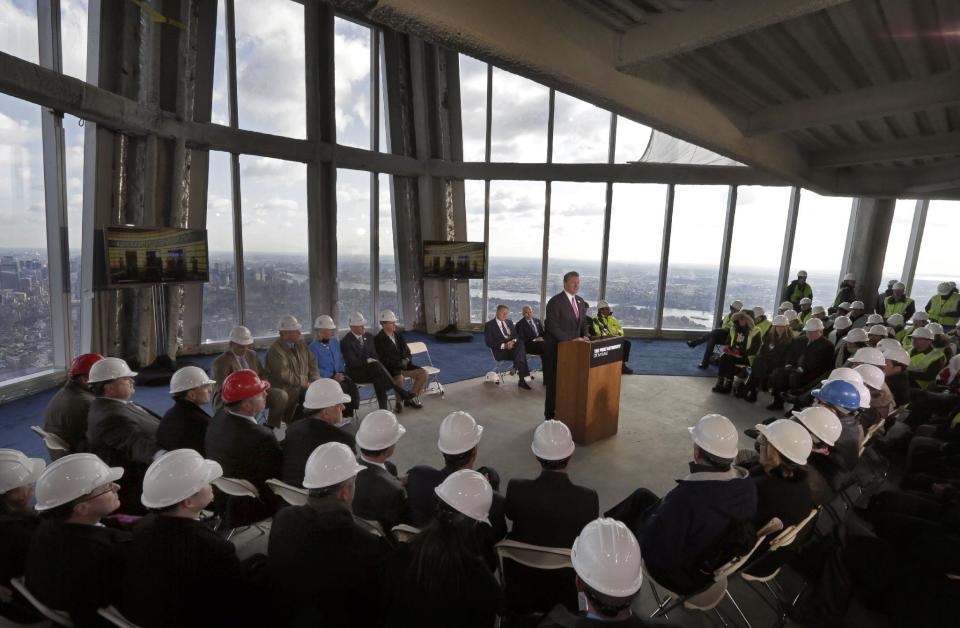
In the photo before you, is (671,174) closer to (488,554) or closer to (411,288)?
(411,288)

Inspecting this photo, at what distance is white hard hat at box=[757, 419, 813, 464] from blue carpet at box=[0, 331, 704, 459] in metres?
5.28

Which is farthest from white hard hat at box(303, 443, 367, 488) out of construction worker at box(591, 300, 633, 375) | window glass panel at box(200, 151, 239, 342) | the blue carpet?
window glass panel at box(200, 151, 239, 342)

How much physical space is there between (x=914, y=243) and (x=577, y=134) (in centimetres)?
816

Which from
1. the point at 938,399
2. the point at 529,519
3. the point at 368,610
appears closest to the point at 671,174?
the point at 938,399

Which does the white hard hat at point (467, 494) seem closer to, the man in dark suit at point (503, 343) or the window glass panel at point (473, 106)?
the man in dark suit at point (503, 343)

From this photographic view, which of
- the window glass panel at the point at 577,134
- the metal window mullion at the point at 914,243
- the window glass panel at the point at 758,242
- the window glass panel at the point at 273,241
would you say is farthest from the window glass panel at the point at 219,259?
the metal window mullion at the point at 914,243

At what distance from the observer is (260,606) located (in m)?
1.88

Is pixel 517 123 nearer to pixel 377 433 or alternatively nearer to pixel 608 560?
pixel 377 433

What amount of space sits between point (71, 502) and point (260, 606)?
928 mm

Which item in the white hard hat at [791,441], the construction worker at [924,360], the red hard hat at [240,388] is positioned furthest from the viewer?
the construction worker at [924,360]

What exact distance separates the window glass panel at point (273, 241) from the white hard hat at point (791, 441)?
29.0 feet

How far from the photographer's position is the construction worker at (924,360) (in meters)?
5.33

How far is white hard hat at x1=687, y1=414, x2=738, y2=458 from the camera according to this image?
2.45m

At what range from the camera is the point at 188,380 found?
343 cm
